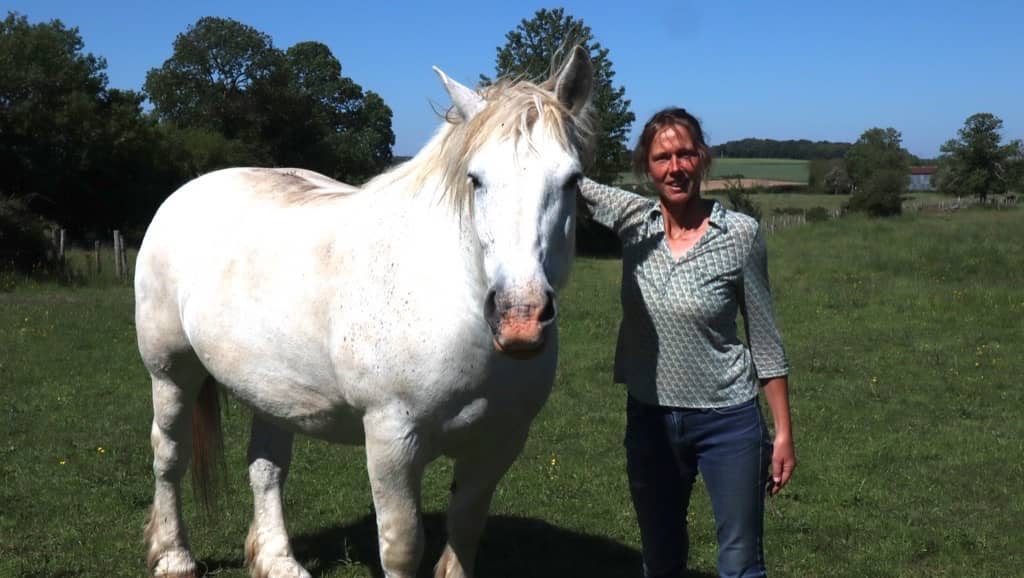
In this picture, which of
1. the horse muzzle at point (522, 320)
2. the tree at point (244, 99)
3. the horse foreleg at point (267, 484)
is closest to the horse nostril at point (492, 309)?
the horse muzzle at point (522, 320)

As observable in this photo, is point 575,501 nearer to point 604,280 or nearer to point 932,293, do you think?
point 932,293

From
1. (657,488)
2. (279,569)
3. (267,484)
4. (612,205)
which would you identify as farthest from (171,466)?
(612,205)

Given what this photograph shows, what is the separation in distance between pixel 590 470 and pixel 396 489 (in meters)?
3.13

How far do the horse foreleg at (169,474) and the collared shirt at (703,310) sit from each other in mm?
2437

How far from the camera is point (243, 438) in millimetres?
6809

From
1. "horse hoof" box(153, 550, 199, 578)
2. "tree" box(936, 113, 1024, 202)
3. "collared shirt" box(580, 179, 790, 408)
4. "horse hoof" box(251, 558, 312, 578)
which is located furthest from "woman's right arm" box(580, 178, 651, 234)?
"tree" box(936, 113, 1024, 202)

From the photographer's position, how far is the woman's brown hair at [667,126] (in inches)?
113

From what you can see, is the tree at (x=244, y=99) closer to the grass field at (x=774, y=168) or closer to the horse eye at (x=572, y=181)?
the grass field at (x=774, y=168)

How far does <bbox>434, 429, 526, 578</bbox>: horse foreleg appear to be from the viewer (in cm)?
329

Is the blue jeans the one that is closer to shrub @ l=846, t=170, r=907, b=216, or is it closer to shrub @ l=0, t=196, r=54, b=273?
shrub @ l=0, t=196, r=54, b=273

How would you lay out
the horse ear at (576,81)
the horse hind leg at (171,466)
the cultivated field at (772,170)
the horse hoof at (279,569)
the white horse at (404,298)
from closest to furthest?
the white horse at (404,298) → the horse ear at (576,81) → the horse hoof at (279,569) → the horse hind leg at (171,466) → the cultivated field at (772,170)

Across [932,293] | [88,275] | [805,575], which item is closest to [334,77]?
[88,275]

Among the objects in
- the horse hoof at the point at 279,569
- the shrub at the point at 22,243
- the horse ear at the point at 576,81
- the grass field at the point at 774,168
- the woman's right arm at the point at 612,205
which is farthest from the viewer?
the grass field at the point at 774,168

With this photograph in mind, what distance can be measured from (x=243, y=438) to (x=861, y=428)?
190 inches
